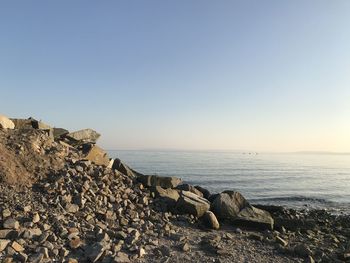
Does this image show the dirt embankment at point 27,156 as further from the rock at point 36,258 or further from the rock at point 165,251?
the rock at point 165,251

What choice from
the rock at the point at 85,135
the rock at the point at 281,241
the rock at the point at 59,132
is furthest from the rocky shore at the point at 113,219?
the rock at the point at 85,135

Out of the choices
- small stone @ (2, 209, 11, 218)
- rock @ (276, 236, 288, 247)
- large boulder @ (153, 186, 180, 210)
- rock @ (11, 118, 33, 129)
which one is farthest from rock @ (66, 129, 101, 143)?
rock @ (276, 236, 288, 247)

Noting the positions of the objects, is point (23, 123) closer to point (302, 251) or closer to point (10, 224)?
point (10, 224)

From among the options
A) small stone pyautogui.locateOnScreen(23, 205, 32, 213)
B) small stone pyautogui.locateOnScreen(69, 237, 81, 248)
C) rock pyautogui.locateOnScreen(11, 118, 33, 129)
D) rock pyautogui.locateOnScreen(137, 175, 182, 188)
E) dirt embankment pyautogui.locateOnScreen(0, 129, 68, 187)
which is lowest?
small stone pyautogui.locateOnScreen(69, 237, 81, 248)

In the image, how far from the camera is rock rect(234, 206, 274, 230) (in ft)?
48.5

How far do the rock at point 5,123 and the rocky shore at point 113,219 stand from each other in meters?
0.06

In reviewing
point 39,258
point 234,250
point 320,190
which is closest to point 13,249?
point 39,258

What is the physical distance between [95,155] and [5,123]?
420 centimetres

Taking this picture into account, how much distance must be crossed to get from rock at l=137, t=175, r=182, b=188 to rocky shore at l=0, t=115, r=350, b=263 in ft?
0.16

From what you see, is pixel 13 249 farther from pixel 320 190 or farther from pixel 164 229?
pixel 320 190

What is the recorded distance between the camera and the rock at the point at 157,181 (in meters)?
16.2

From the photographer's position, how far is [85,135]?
19.9m

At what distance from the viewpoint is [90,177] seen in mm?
14289

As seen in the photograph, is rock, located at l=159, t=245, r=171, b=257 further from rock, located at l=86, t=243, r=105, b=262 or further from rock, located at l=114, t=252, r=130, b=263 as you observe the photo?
rock, located at l=86, t=243, r=105, b=262
